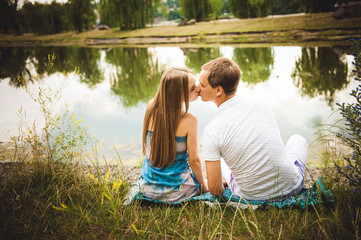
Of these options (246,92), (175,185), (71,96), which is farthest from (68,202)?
(71,96)

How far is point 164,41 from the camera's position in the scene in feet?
74.6

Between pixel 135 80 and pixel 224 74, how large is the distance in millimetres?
8215

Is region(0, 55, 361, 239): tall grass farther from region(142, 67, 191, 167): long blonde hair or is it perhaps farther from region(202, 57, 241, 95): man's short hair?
region(202, 57, 241, 95): man's short hair

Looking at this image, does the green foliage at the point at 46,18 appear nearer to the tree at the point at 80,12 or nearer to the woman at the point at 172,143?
the tree at the point at 80,12

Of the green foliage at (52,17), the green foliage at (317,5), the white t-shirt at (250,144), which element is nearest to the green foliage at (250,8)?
the green foliage at (317,5)

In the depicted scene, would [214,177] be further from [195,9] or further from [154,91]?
[195,9]

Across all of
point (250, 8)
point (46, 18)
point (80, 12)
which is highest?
point (46, 18)

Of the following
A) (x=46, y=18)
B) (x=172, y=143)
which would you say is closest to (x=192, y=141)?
(x=172, y=143)

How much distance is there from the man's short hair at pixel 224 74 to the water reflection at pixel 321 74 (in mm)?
5354

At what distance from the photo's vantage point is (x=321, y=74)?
8453 millimetres

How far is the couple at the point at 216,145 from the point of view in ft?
6.26

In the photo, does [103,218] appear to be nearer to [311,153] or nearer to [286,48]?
[311,153]

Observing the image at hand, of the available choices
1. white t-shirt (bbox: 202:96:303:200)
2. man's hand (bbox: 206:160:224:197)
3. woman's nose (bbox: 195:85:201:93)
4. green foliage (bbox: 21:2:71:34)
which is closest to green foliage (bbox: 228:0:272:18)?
green foliage (bbox: 21:2:71:34)

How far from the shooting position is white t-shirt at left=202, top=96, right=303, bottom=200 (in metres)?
1.89
